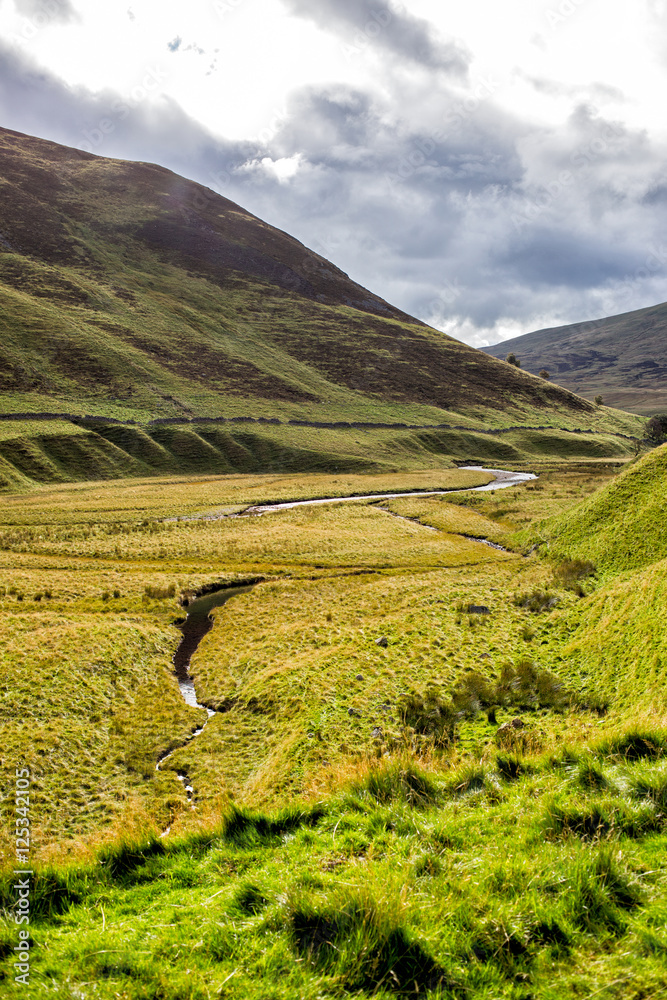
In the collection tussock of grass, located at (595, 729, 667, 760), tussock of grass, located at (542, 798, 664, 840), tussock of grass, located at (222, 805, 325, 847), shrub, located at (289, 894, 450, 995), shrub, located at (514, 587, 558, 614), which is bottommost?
tussock of grass, located at (222, 805, 325, 847)

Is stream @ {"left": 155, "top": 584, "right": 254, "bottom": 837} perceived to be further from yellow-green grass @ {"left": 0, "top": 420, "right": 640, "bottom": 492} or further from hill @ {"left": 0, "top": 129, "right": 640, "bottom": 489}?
hill @ {"left": 0, "top": 129, "right": 640, "bottom": 489}

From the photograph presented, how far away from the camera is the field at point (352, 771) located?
4.04 m

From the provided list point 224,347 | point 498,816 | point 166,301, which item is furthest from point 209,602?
point 166,301

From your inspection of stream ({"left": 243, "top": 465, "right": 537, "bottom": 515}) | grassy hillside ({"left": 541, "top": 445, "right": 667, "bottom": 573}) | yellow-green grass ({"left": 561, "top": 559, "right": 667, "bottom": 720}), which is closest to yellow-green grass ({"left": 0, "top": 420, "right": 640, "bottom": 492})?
stream ({"left": 243, "top": 465, "right": 537, "bottom": 515})

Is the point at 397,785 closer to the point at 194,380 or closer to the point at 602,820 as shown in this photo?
the point at 602,820

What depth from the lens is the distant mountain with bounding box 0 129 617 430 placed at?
4732 inches

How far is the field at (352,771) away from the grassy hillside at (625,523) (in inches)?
8.1

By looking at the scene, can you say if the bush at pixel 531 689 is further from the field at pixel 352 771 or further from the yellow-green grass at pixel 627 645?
the yellow-green grass at pixel 627 645

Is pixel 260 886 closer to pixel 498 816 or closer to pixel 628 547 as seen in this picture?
pixel 498 816

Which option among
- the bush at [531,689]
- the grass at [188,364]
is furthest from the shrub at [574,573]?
the grass at [188,364]

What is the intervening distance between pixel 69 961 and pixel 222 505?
64179 millimetres

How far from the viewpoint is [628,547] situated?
24312 millimetres

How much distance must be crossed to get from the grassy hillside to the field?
21 centimetres

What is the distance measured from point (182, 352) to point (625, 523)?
145175 mm
